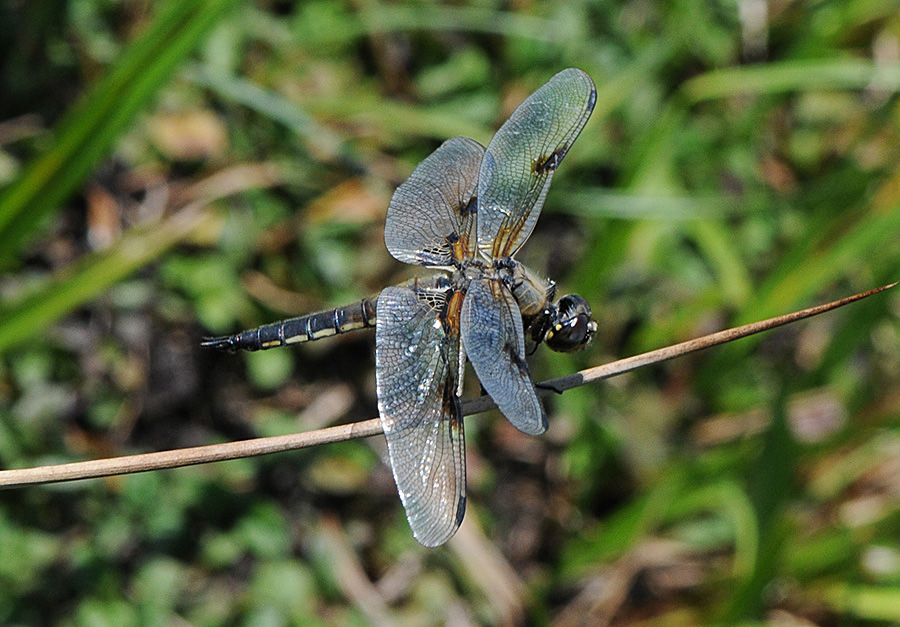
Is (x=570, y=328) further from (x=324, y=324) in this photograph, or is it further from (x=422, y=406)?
(x=324, y=324)

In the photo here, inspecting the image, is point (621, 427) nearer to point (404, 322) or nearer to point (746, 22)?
point (404, 322)

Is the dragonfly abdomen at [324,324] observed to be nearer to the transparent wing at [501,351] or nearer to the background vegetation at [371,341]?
the transparent wing at [501,351]

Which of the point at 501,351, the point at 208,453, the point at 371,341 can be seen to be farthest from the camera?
the point at 371,341

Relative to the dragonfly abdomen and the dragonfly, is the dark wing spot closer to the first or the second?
the dragonfly

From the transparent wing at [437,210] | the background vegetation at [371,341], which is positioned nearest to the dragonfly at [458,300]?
the transparent wing at [437,210]

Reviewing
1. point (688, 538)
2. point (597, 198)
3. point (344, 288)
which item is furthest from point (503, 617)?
point (597, 198)

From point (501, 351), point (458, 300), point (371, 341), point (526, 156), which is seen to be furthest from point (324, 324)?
point (371, 341)

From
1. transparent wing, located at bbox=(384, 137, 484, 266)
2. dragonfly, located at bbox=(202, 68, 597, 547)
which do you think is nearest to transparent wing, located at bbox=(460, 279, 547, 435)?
dragonfly, located at bbox=(202, 68, 597, 547)
